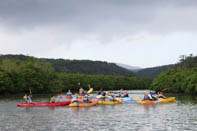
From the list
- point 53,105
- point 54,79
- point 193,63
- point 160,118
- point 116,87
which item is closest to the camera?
point 160,118

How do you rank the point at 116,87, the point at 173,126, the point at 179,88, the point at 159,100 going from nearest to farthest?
the point at 173,126 < the point at 159,100 < the point at 179,88 < the point at 116,87

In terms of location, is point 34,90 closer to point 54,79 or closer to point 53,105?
point 54,79

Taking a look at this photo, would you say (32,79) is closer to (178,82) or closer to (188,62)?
(178,82)

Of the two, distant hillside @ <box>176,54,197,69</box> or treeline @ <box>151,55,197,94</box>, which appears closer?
treeline @ <box>151,55,197,94</box>

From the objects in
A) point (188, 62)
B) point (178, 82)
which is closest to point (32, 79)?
point (178, 82)

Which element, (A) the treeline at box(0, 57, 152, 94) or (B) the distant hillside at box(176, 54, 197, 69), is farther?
(B) the distant hillside at box(176, 54, 197, 69)

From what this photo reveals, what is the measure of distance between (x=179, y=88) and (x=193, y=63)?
2359 inches

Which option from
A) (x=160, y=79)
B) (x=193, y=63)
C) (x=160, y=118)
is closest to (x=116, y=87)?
(x=193, y=63)

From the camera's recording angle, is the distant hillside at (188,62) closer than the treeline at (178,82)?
No

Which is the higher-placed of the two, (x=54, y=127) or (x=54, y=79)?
(x=54, y=79)

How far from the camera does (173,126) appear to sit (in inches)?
→ 1063

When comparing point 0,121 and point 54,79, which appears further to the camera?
point 54,79

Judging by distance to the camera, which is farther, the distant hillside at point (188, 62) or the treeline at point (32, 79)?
the distant hillside at point (188, 62)

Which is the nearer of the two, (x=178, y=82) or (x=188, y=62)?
(x=178, y=82)
